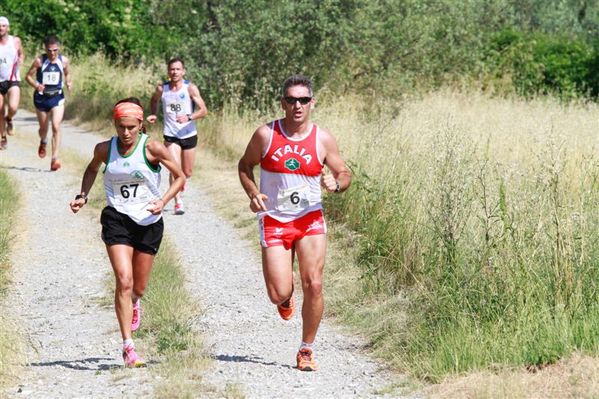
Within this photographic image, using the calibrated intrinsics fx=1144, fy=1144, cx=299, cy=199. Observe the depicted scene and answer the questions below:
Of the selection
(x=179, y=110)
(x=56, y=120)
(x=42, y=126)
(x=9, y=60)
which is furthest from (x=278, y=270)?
(x=9, y=60)

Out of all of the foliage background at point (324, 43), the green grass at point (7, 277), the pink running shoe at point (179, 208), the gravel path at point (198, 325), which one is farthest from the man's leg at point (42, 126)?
the foliage background at point (324, 43)

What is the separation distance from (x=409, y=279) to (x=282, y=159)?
91.8 inches

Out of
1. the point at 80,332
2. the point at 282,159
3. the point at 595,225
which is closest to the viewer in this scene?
the point at 282,159

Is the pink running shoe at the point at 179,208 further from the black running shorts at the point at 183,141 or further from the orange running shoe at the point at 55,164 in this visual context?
the orange running shoe at the point at 55,164

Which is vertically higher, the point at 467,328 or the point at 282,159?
the point at 282,159

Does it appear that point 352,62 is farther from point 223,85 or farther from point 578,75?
point 578,75

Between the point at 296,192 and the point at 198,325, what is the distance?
6.10ft

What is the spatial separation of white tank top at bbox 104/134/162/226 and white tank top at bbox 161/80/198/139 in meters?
5.72

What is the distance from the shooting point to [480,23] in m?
28.8

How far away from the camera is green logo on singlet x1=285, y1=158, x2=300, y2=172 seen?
23.3 ft

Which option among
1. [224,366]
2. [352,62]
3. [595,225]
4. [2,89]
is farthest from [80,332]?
[352,62]

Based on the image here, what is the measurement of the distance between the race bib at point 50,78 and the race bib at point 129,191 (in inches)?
337

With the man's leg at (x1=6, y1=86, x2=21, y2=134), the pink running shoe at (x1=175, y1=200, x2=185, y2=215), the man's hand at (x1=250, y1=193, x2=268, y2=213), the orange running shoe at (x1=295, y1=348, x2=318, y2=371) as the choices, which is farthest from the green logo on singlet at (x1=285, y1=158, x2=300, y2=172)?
the man's leg at (x1=6, y1=86, x2=21, y2=134)

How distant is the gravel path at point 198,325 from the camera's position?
697 cm
